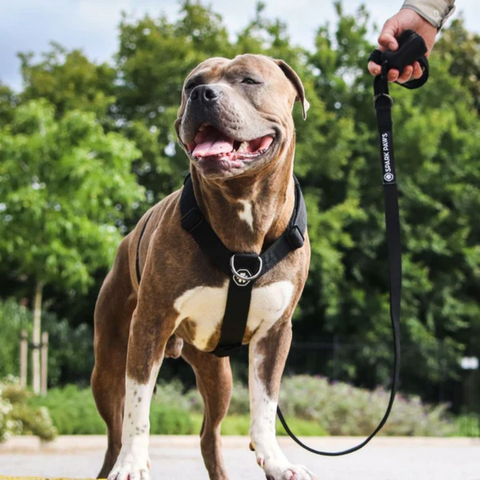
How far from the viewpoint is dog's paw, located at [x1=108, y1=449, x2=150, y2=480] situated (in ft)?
11.7

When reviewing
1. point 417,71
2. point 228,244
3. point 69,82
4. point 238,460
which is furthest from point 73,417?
point 69,82

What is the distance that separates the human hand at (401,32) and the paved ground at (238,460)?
2985mm

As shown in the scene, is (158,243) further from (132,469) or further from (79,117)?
(79,117)

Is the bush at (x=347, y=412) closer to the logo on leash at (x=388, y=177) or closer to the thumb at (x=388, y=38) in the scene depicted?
the logo on leash at (x=388, y=177)

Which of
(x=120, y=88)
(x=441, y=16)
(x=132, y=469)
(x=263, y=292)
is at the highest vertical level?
(x=120, y=88)

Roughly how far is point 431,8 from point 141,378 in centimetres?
236

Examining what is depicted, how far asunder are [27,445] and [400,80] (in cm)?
833

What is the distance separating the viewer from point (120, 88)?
25203 mm

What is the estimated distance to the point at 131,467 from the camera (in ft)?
11.9

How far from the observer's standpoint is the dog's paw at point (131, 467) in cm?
358

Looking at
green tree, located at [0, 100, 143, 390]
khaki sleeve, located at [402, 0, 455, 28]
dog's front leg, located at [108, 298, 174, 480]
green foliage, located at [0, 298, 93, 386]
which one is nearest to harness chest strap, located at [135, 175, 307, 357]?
dog's front leg, located at [108, 298, 174, 480]

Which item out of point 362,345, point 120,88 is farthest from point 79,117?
point 362,345

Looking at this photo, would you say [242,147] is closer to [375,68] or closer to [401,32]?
[375,68]

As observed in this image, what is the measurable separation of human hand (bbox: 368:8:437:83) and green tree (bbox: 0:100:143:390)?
12.1 m
